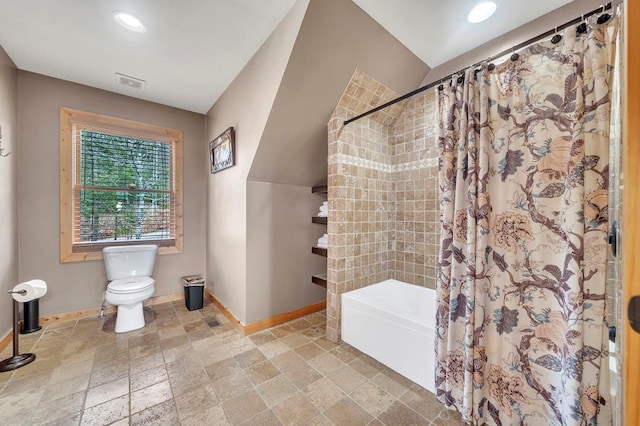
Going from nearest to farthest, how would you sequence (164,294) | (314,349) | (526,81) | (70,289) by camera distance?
1. (526,81)
2. (314,349)
3. (70,289)
4. (164,294)

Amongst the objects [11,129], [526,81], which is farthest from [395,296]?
[11,129]

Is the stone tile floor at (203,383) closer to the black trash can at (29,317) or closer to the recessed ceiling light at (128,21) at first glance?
the black trash can at (29,317)

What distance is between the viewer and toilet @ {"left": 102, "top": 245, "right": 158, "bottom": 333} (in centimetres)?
235

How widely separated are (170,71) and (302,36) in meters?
1.49

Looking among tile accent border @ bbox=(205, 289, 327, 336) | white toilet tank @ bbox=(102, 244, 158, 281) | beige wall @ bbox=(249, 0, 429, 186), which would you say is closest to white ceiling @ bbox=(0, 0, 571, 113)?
beige wall @ bbox=(249, 0, 429, 186)

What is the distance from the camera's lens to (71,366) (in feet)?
6.02

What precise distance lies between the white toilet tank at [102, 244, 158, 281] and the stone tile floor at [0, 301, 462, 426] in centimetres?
55

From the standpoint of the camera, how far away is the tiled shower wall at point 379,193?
2211mm

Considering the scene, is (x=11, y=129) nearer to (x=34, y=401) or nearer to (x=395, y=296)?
(x=34, y=401)

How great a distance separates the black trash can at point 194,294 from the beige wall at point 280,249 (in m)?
0.94

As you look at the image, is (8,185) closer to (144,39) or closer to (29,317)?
(29,317)

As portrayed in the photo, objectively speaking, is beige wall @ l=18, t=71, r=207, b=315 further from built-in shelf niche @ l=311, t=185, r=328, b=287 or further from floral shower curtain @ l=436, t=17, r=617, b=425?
floral shower curtain @ l=436, t=17, r=617, b=425

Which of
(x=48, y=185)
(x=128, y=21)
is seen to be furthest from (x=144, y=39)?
(x=48, y=185)

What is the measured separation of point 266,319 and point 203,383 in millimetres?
842
